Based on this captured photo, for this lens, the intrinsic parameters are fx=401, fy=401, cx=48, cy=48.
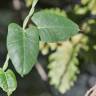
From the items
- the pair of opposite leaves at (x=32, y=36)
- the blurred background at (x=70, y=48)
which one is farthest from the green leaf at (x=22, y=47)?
the blurred background at (x=70, y=48)

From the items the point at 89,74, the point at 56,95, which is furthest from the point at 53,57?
the point at 89,74

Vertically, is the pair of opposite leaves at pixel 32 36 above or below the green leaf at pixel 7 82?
above

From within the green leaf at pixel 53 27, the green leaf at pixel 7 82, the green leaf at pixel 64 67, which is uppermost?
the green leaf at pixel 53 27

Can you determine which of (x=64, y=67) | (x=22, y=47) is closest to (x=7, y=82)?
(x=22, y=47)

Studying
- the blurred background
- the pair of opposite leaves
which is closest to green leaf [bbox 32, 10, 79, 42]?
the pair of opposite leaves

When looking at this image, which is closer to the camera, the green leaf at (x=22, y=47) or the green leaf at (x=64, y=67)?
the green leaf at (x=22, y=47)

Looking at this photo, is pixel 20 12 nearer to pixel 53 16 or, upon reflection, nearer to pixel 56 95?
pixel 56 95

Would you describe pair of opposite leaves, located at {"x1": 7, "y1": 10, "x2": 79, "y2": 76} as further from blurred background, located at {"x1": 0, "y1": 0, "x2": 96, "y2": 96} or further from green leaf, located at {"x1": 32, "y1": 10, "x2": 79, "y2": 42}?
blurred background, located at {"x1": 0, "y1": 0, "x2": 96, "y2": 96}

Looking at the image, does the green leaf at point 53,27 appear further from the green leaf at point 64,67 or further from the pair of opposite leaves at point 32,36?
the green leaf at point 64,67
